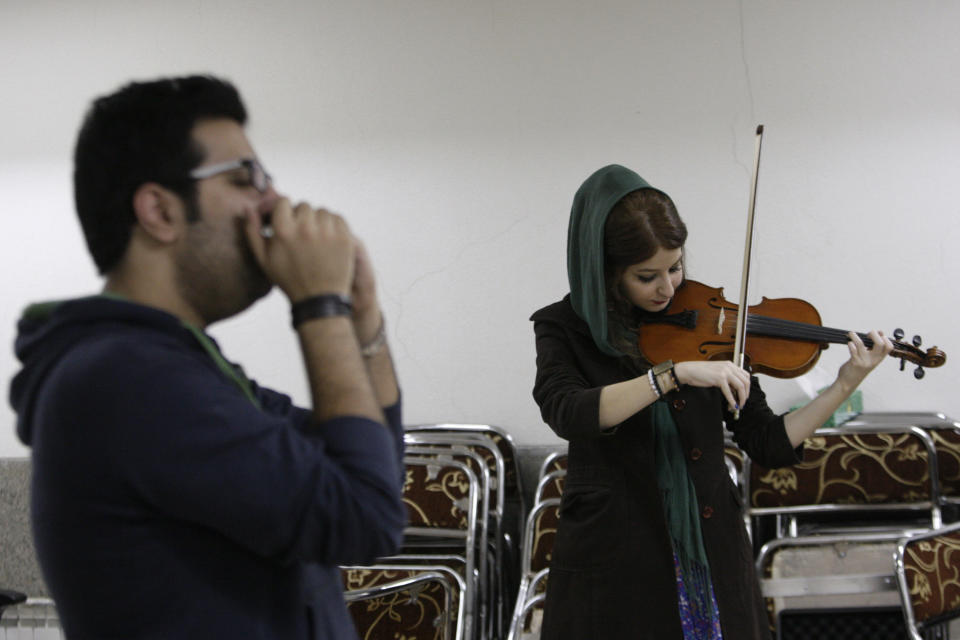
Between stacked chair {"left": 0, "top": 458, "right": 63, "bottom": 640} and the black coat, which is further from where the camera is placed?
stacked chair {"left": 0, "top": 458, "right": 63, "bottom": 640}

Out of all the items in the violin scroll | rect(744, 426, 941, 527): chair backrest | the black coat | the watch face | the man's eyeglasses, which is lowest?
rect(744, 426, 941, 527): chair backrest

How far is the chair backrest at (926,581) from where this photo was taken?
218 cm

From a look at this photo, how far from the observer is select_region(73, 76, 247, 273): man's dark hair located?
0.84 meters

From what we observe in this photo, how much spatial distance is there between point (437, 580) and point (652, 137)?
68.0 inches

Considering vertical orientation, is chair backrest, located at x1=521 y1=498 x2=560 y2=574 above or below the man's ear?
below

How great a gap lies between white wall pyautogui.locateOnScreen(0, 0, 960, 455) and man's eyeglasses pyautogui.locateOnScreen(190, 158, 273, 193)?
226 centimetres

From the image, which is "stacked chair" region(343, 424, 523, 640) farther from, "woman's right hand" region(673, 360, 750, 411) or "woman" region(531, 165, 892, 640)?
"woman's right hand" region(673, 360, 750, 411)

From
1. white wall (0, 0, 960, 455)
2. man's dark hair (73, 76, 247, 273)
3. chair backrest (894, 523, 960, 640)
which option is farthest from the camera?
white wall (0, 0, 960, 455)

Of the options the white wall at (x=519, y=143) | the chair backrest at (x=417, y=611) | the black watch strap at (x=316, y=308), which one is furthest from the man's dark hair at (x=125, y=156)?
the white wall at (x=519, y=143)

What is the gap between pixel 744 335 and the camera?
72.3 inches

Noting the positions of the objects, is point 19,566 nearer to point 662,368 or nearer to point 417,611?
point 417,611

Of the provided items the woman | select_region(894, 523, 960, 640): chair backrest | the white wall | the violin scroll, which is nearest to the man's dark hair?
the woman

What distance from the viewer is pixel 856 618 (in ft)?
9.12

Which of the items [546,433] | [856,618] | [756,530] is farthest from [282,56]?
[856,618]
